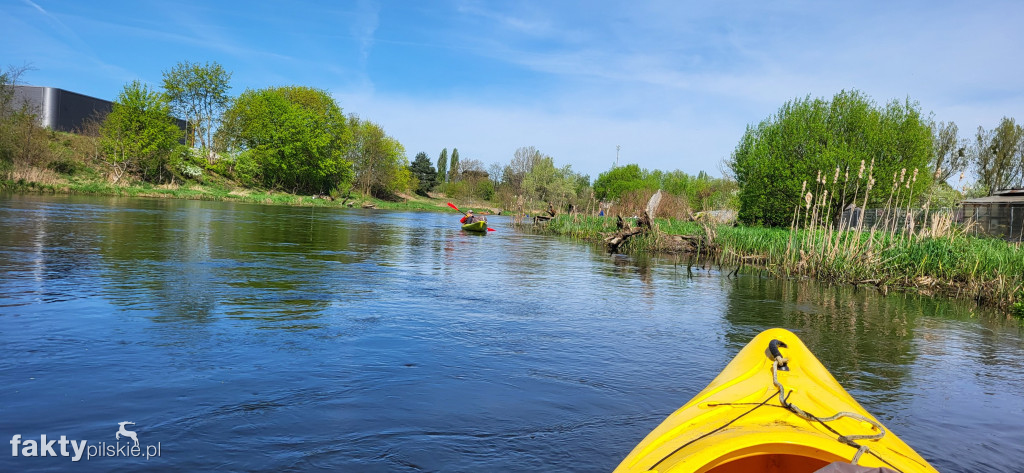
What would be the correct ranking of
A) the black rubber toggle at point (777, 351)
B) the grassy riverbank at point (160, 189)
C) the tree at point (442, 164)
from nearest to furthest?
the black rubber toggle at point (777, 351)
the grassy riverbank at point (160, 189)
the tree at point (442, 164)

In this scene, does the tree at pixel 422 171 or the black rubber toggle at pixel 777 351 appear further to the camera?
the tree at pixel 422 171

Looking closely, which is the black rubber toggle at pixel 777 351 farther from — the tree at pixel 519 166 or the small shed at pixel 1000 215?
the tree at pixel 519 166

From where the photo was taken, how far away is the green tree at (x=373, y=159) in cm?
7638

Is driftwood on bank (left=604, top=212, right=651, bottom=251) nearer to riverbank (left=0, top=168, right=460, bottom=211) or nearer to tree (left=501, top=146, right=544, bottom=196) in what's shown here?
riverbank (left=0, top=168, right=460, bottom=211)

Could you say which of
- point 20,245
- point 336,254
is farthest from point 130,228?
point 336,254

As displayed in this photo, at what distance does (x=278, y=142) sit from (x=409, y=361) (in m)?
61.1

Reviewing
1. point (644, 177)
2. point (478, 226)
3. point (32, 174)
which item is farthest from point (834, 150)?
point (644, 177)

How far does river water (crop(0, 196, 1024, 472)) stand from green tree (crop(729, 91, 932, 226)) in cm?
1548

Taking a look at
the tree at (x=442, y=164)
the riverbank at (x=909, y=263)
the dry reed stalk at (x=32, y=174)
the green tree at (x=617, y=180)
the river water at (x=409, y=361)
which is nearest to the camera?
the river water at (x=409, y=361)

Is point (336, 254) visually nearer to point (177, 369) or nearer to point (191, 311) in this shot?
point (191, 311)

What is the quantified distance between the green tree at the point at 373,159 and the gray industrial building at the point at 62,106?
2670cm

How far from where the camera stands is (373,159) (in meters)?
76.9

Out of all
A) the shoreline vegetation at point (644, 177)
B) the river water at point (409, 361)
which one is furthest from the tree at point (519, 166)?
the river water at point (409, 361)

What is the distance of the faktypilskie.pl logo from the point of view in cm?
387
